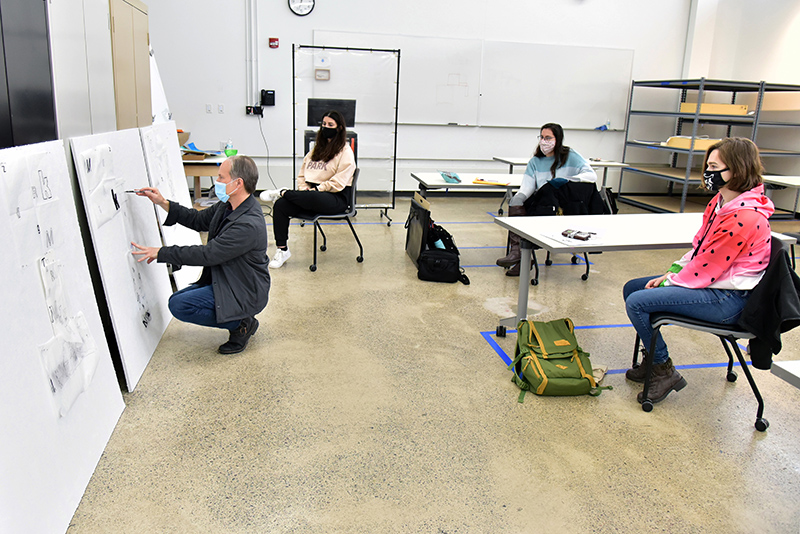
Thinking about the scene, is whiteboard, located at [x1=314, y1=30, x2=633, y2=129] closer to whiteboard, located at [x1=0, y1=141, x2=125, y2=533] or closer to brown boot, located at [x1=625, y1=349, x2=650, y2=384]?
brown boot, located at [x1=625, y1=349, x2=650, y2=384]

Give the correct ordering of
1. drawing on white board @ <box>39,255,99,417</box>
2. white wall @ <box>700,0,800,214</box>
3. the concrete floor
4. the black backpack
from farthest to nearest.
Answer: white wall @ <box>700,0,800,214</box>
the black backpack
the concrete floor
drawing on white board @ <box>39,255,99,417</box>

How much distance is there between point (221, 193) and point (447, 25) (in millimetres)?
5772

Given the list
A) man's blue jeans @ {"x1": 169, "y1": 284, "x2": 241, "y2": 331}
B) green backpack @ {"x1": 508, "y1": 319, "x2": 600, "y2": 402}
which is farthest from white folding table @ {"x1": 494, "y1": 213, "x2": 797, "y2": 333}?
man's blue jeans @ {"x1": 169, "y1": 284, "x2": 241, "y2": 331}

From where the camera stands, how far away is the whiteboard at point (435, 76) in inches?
302

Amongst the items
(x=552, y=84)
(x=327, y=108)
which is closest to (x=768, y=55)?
(x=552, y=84)

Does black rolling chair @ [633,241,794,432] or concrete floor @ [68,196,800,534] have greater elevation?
black rolling chair @ [633,241,794,432]

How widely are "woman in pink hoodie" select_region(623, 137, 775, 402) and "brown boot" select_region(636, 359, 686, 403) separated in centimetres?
35

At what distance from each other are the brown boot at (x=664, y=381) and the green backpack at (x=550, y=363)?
0.26 metres

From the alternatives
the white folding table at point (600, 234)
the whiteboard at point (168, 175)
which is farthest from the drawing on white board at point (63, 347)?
the white folding table at point (600, 234)

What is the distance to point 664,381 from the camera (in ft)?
9.00

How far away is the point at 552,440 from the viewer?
7.84 ft

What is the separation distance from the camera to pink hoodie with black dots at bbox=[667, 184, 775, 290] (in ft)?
7.72

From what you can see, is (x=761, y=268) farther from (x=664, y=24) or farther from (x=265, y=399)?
(x=664, y=24)

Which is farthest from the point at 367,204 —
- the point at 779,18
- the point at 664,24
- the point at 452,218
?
the point at 779,18
